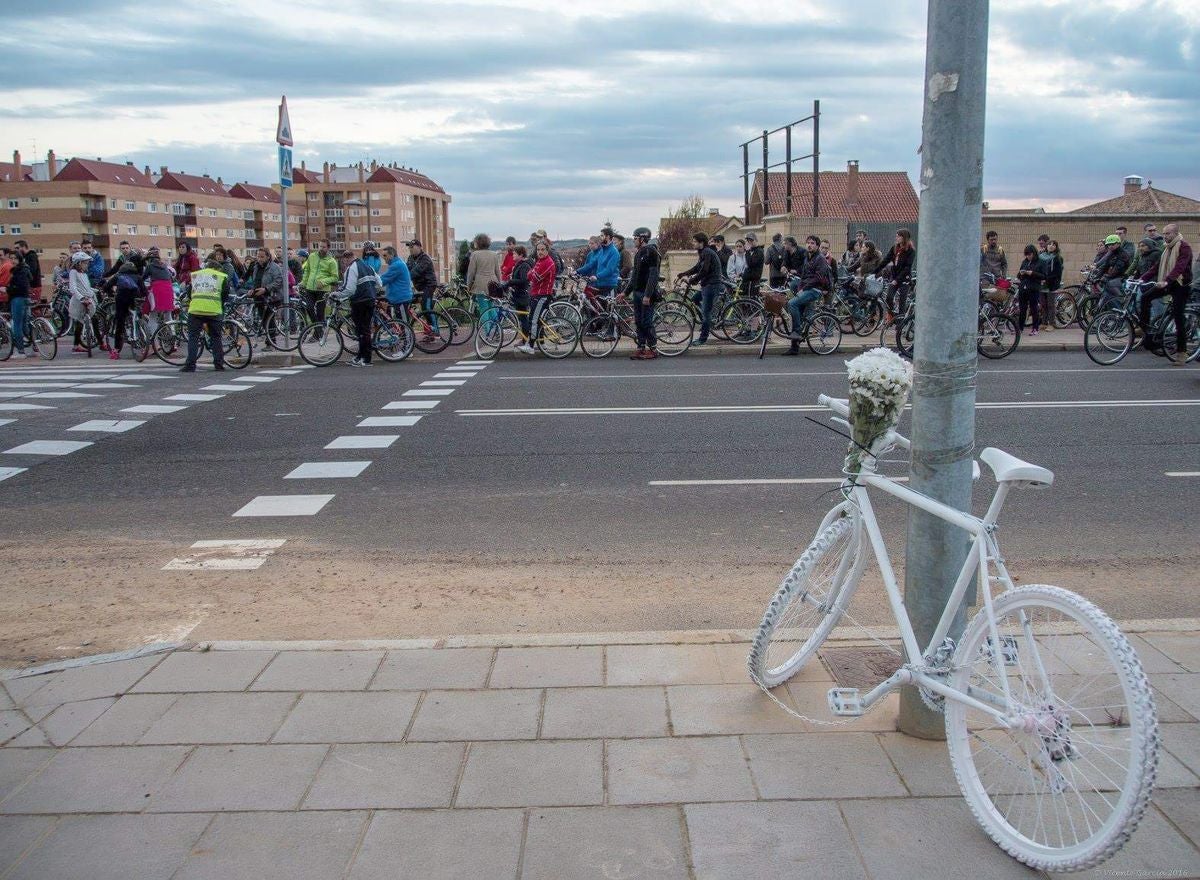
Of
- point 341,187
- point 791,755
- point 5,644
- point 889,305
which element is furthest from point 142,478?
point 341,187

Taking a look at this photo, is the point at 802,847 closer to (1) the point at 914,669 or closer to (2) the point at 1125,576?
(1) the point at 914,669

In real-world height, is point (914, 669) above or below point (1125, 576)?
above

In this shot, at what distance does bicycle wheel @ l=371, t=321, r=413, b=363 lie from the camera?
17.6 m

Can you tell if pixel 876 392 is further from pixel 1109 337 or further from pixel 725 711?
pixel 1109 337

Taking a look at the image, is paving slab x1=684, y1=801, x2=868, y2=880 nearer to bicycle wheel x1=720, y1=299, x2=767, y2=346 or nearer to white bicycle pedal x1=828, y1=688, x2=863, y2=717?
white bicycle pedal x1=828, y1=688, x2=863, y2=717

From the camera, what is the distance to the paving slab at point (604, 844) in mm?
2883

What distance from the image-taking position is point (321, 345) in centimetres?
1780

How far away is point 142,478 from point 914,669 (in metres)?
7.55

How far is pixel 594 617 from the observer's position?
5395 mm

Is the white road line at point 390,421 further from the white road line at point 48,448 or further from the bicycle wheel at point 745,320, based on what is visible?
the bicycle wheel at point 745,320

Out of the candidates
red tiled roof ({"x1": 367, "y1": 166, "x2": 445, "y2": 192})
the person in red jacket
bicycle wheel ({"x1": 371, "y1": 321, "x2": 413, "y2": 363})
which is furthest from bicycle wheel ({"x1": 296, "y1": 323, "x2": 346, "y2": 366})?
red tiled roof ({"x1": 367, "y1": 166, "x2": 445, "y2": 192})

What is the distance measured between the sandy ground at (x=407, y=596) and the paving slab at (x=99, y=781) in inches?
58.5

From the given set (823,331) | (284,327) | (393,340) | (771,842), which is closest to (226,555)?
(771,842)

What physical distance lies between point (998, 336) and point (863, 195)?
5067cm
